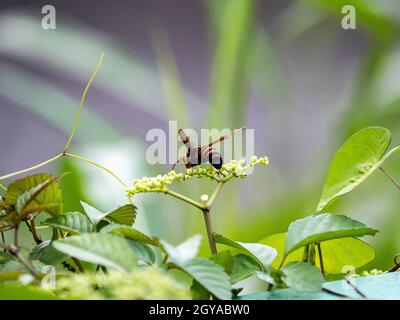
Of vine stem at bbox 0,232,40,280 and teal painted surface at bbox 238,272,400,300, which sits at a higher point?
vine stem at bbox 0,232,40,280

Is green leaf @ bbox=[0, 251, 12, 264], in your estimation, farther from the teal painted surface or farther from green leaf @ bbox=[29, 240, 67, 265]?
the teal painted surface

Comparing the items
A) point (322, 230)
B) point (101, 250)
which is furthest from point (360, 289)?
point (101, 250)

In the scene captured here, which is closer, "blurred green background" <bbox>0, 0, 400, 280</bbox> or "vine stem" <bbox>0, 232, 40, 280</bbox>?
"vine stem" <bbox>0, 232, 40, 280</bbox>

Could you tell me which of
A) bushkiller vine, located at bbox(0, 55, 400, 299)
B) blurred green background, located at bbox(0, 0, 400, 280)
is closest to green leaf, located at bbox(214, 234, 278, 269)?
bushkiller vine, located at bbox(0, 55, 400, 299)

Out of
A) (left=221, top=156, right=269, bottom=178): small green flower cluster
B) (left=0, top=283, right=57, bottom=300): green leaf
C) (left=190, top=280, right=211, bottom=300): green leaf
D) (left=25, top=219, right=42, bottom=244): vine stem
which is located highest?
(left=221, top=156, right=269, bottom=178): small green flower cluster

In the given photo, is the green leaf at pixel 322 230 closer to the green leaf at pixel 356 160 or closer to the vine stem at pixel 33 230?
the green leaf at pixel 356 160

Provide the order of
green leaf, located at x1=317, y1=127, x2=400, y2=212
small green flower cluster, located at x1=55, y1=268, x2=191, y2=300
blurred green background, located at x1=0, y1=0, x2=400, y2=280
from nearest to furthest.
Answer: small green flower cluster, located at x1=55, y1=268, x2=191, y2=300, green leaf, located at x1=317, y1=127, x2=400, y2=212, blurred green background, located at x1=0, y1=0, x2=400, y2=280

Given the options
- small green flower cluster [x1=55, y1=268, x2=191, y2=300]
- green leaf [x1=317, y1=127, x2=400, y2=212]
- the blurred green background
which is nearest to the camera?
small green flower cluster [x1=55, y1=268, x2=191, y2=300]
